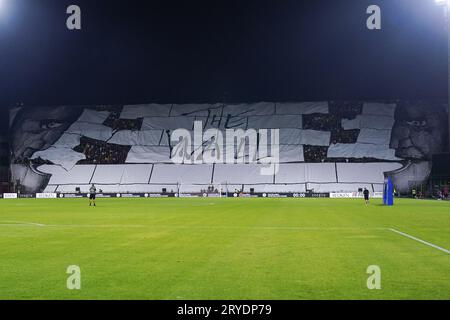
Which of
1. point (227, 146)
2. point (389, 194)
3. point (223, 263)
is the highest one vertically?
point (227, 146)

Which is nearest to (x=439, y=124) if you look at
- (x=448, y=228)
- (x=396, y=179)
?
(x=396, y=179)

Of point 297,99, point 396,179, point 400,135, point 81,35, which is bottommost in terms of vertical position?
point 396,179

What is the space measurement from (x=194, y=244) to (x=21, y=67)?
Result: 195 ft

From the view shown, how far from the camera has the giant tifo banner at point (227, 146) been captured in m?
74.2

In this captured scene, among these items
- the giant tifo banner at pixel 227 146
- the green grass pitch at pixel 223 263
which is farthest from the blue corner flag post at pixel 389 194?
the giant tifo banner at pixel 227 146

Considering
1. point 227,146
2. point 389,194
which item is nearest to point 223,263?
point 389,194

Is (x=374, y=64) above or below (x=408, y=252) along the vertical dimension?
above

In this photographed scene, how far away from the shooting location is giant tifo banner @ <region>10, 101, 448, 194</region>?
7419cm

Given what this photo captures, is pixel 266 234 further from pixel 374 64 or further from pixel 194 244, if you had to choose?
pixel 374 64

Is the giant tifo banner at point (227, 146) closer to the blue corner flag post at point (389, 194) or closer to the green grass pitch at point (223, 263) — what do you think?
the blue corner flag post at point (389, 194)

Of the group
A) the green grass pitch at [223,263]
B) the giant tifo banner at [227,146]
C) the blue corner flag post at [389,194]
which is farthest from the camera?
the giant tifo banner at [227,146]

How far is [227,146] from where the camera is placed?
81.2 metres

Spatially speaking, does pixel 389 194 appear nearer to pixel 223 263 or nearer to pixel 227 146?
pixel 223 263

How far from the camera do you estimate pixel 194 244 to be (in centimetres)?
1309
